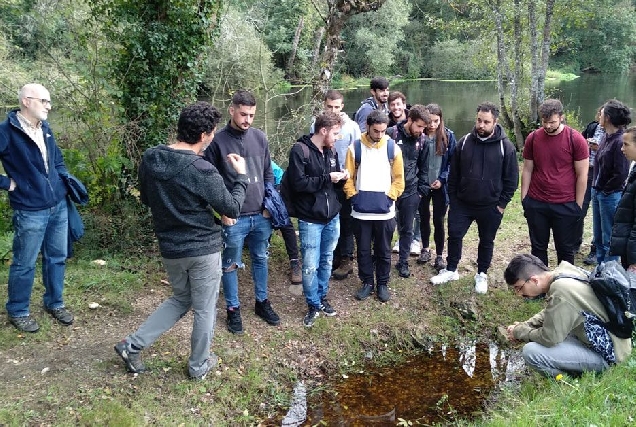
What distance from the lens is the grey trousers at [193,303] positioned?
3498 mm

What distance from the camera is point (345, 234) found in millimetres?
5633

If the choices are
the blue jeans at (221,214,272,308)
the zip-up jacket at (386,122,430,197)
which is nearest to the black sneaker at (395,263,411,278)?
the zip-up jacket at (386,122,430,197)

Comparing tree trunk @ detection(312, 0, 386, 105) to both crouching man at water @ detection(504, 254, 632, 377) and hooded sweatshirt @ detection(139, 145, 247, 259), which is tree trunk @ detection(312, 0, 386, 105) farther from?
crouching man at water @ detection(504, 254, 632, 377)

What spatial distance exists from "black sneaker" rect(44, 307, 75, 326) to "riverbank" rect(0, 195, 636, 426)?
0.06 m

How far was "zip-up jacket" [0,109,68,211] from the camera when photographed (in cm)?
388

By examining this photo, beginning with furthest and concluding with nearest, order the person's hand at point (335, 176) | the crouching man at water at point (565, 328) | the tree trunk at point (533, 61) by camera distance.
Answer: the tree trunk at point (533, 61) → the person's hand at point (335, 176) → the crouching man at water at point (565, 328)

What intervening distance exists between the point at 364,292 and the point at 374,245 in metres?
0.50

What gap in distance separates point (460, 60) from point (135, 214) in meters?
39.3

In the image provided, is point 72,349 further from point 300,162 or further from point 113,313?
point 300,162

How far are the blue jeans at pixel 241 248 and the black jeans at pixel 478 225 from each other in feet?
6.78

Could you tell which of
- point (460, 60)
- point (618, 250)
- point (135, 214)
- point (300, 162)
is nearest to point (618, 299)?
point (618, 250)

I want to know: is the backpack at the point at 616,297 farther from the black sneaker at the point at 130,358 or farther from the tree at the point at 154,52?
the tree at the point at 154,52

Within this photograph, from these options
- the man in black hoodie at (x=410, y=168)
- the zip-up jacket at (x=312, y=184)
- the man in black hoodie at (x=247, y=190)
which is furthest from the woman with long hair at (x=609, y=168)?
the man in black hoodie at (x=247, y=190)

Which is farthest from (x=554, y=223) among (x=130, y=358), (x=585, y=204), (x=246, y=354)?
(x=130, y=358)
